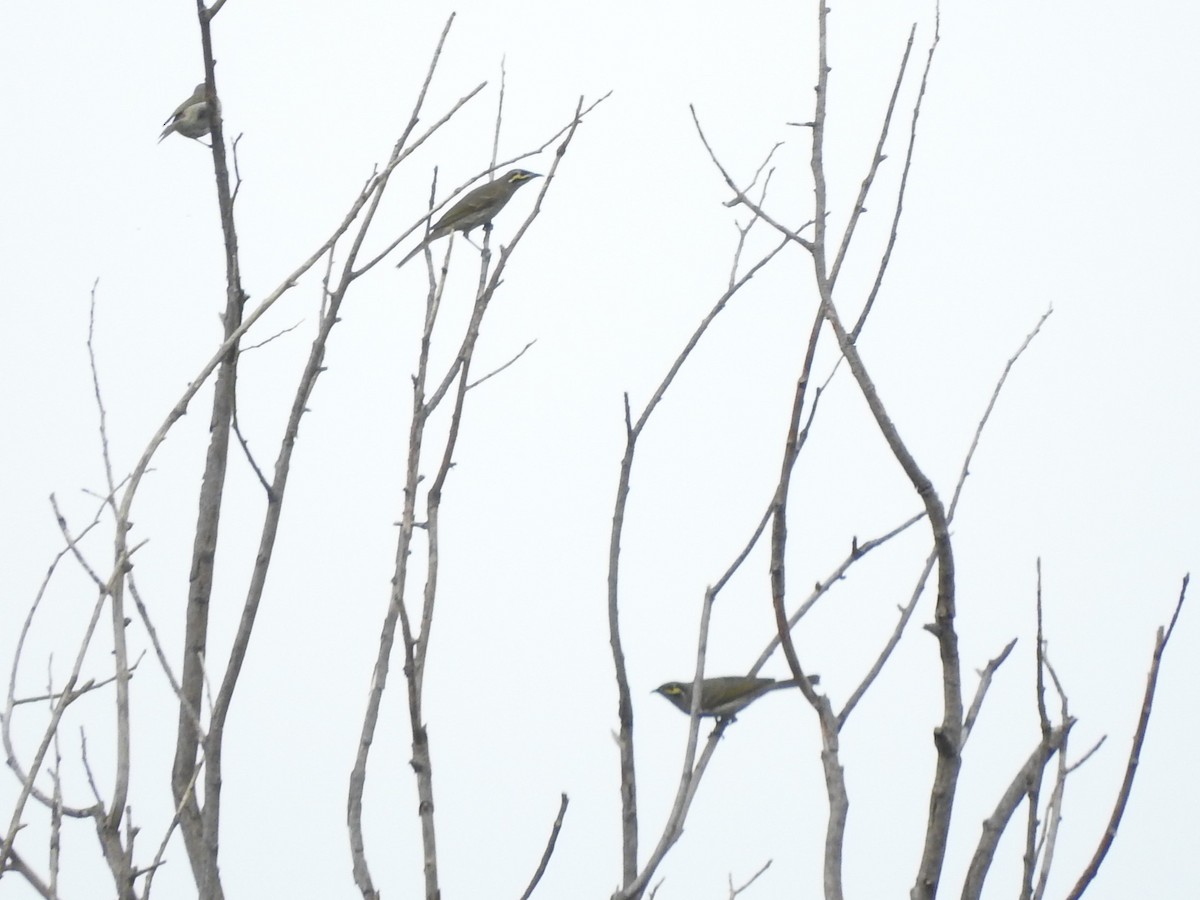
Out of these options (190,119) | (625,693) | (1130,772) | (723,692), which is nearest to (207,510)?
(625,693)

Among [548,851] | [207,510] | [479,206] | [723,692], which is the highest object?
[479,206]

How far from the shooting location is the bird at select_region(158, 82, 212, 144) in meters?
9.54

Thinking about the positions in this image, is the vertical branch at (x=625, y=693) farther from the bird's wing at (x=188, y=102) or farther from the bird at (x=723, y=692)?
the bird's wing at (x=188, y=102)

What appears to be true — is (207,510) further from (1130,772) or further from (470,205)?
(470,205)

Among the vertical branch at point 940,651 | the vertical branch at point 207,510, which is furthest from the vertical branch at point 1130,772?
the vertical branch at point 207,510

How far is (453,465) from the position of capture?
3.43m

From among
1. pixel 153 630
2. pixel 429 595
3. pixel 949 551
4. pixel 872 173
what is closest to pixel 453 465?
pixel 429 595

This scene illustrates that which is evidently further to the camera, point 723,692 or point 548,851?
→ point 723,692

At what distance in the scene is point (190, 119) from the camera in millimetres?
9766

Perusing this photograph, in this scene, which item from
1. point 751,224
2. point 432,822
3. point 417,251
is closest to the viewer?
point 432,822

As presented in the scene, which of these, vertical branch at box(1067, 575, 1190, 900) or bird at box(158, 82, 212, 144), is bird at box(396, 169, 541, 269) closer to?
bird at box(158, 82, 212, 144)

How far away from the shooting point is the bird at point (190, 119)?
31.3ft

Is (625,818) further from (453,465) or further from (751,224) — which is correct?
(751,224)

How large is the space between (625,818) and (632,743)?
0.16 meters
